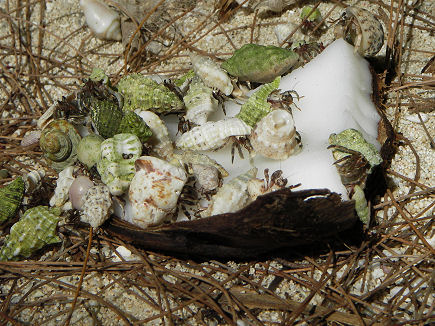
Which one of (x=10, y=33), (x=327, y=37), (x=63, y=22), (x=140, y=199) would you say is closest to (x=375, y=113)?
(x=327, y=37)

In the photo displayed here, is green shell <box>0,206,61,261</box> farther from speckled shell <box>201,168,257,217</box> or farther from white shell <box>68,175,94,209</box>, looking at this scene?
speckled shell <box>201,168,257,217</box>

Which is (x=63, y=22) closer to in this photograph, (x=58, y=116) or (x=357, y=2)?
(x=58, y=116)

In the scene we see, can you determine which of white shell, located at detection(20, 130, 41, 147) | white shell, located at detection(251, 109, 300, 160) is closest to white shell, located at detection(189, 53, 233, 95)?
white shell, located at detection(251, 109, 300, 160)

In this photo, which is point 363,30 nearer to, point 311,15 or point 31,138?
point 311,15

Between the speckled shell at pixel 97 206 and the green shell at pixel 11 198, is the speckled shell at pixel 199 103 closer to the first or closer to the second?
the speckled shell at pixel 97 206

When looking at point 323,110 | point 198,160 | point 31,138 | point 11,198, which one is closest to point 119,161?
point 198,160

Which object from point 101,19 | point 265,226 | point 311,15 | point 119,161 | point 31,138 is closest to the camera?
point 265,226
